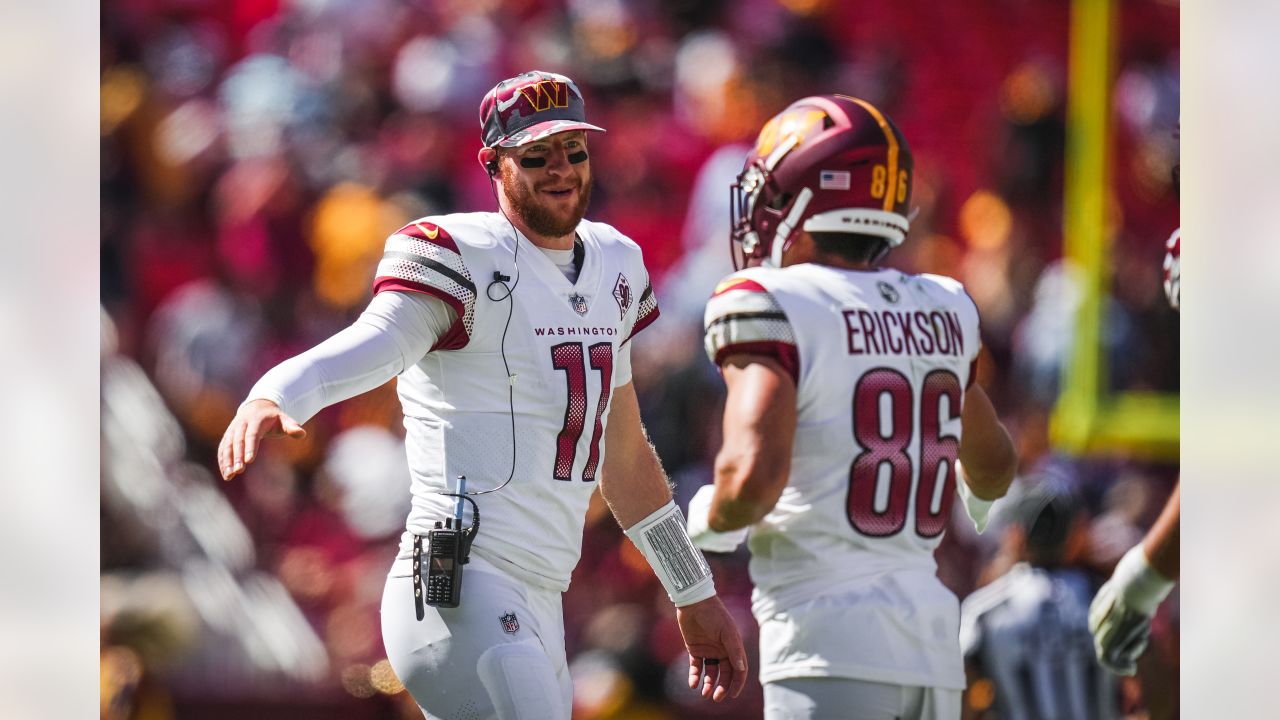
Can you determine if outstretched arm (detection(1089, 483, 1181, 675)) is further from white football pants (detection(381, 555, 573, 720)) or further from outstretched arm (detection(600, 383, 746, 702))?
white football pants (detection(381, 555, 573, 720))

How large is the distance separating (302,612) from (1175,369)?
2638mm

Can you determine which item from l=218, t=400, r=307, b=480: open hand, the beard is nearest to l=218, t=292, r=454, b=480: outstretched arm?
l=218, t=400, r=307, b=480: open hand

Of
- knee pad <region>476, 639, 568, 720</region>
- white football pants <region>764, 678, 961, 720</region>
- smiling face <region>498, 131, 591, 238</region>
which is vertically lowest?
knee pad <region>476, 639, 568, 720</region>

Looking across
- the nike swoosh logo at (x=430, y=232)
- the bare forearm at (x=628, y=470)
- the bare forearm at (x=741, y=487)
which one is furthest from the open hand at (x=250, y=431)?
the bare forearm at (x=628, y=470)

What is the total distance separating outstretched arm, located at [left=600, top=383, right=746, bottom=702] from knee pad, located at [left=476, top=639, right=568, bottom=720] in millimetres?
476

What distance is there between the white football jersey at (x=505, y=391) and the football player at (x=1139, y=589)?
2.08 metres

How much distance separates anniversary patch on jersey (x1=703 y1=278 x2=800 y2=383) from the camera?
2492 mm

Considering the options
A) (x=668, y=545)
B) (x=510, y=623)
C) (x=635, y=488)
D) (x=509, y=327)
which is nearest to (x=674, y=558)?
(x=668, y=545)

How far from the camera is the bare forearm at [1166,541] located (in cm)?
448

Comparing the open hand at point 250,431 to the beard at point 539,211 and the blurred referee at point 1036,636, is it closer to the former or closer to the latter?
the beard at point 539,211

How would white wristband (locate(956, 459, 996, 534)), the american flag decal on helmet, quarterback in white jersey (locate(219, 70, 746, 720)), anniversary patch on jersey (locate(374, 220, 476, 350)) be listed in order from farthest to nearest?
white wristband (locate(956, 459, 996, 534)) < anniversary patch on jersey (locate(374, 220, 476, 350)) < quarterback in white jersey (locate(219, 70, 746, 720)) < the american flag decal on helmet

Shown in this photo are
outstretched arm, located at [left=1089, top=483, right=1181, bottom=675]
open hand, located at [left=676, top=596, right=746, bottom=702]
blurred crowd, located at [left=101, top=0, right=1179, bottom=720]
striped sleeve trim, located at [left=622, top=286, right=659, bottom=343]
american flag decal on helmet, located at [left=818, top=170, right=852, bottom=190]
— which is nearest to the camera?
american flag decal on helmet, located at [left=818, top=170, right=852, bottom=190]
